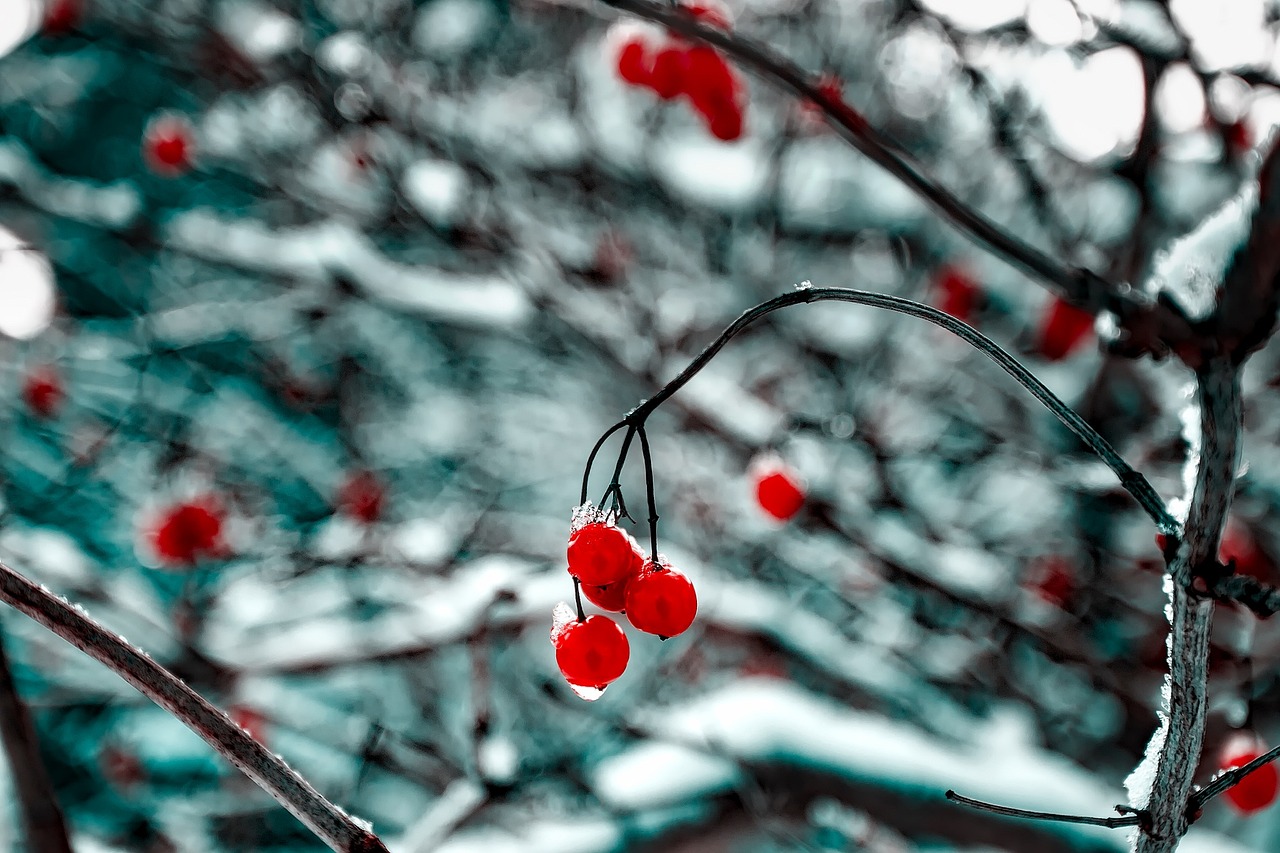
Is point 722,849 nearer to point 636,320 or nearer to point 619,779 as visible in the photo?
point 619,779

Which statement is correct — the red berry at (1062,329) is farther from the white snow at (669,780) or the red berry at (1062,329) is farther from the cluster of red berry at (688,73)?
the white snow at (669,780)

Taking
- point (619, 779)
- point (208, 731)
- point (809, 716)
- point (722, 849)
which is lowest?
point (208, 731)

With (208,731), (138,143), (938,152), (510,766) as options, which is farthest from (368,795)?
(138,143)

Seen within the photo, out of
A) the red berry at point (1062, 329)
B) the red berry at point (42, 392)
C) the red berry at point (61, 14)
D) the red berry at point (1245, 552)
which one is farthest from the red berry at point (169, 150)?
the red berry at point (1245, 552)

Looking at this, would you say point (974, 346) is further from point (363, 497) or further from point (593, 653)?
point (363, 497)

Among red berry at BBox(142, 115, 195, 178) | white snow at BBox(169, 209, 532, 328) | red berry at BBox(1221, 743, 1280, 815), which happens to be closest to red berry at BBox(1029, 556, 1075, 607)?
red berry at BBox(1221, 743, 1280, 815)

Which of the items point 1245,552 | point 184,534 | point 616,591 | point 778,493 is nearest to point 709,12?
point 778,493

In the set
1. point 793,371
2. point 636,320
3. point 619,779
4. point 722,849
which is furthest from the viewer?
point 793,371

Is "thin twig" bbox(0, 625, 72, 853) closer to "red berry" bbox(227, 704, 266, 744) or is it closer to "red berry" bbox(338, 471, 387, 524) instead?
"red berry" bbox(227, 704, 266, 744)
